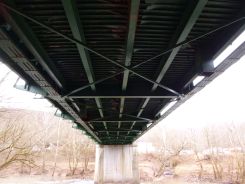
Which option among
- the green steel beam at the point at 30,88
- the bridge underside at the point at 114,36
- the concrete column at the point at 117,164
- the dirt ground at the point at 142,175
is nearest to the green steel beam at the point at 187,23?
the bridge underside at the point at 114,36

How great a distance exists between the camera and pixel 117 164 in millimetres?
30062

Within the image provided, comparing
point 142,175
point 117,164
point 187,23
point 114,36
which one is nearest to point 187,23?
point 187,23

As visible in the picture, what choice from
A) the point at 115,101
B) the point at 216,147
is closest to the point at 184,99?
the point at 115,101

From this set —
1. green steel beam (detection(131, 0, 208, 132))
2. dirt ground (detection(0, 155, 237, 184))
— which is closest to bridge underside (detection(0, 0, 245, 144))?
green steel beam (detection(131, 0, 208, 132))

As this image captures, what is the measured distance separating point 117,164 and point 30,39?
26603 millimetres

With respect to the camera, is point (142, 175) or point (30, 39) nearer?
point (30, 39)

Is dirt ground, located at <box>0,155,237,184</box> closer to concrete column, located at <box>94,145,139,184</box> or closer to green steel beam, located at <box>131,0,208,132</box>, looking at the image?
concrete column, located at <box>94,145,139,184</box>

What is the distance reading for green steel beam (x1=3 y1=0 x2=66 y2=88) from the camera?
4027mm

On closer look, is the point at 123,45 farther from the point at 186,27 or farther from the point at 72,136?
the point at 72,136

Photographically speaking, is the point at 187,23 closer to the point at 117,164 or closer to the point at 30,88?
the point at 30,88

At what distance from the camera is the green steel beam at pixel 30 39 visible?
159 inches

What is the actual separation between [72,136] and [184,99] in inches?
1778

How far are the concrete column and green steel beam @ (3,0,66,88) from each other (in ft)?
78.6

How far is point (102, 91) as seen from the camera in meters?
8.66
